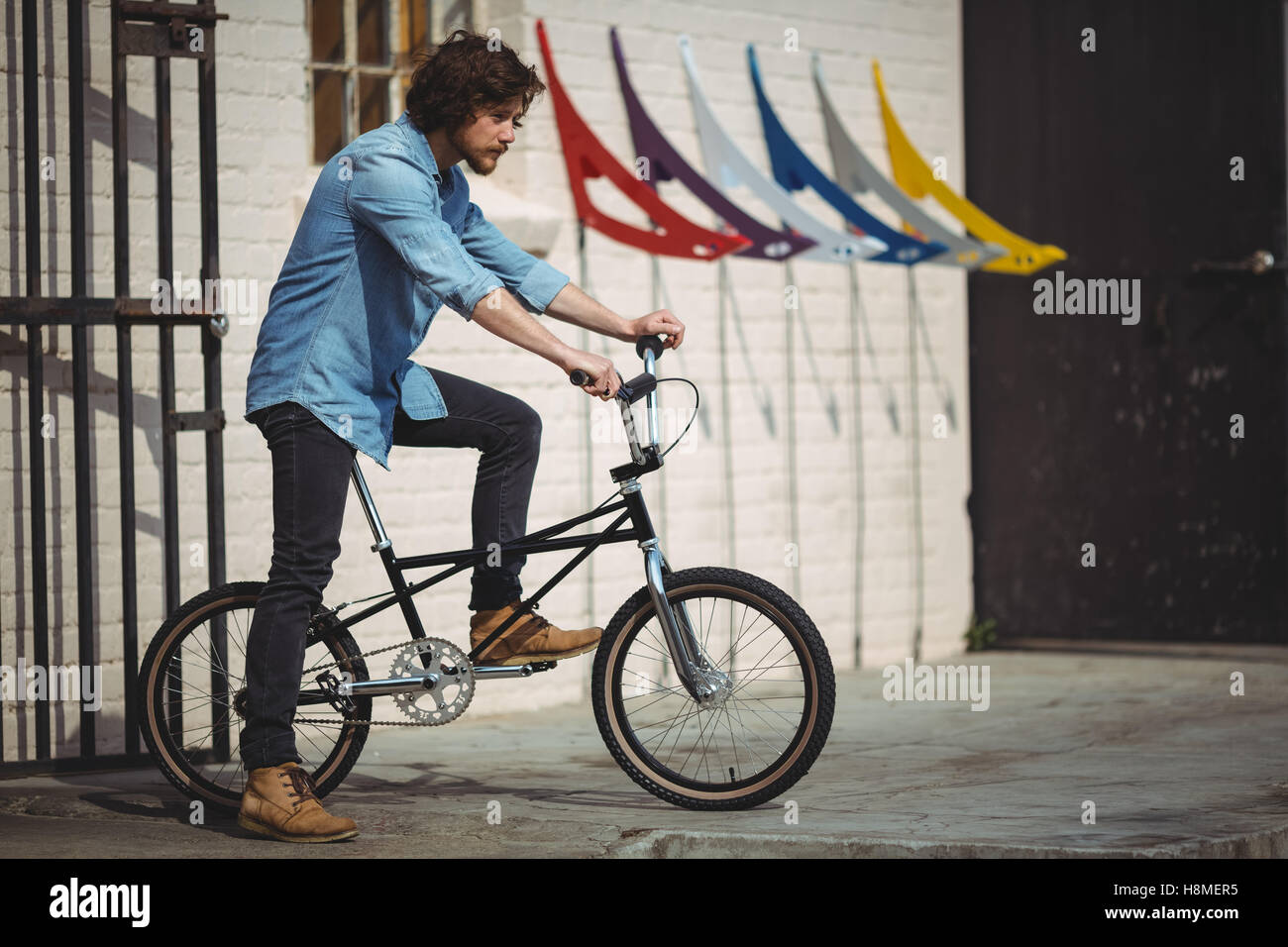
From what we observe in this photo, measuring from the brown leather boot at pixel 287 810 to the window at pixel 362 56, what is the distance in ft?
9.76

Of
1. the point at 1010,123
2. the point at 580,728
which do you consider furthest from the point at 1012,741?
the point at 1010,123

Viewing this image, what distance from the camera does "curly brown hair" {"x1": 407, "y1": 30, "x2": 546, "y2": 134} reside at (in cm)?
464

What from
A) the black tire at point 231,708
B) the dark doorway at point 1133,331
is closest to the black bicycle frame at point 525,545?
the black tire at point 231,708

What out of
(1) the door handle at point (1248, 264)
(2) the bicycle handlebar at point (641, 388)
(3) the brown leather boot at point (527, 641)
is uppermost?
(1) the door handle at point (1248, 264)

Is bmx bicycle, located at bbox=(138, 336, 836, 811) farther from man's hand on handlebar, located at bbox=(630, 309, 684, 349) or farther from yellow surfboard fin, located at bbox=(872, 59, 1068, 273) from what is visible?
yellow surfboard fin, located at bbox=(872, 59, 1068, 273)

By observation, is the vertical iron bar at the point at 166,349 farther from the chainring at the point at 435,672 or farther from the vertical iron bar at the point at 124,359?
the chainring at the point at 435,672

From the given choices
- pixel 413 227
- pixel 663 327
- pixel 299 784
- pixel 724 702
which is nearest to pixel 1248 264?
pixel 663 327

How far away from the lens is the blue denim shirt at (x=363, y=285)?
14.8ft

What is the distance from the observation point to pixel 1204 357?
7.87 meters

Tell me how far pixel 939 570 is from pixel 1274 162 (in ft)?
7.42

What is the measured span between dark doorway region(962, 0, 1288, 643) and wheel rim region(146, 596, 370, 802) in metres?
4.13

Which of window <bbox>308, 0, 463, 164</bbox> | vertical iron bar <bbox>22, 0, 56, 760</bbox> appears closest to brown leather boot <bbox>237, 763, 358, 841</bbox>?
vertical iron bar <bbox>22, 0, 56, 760</bbox>

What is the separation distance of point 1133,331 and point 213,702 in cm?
446
